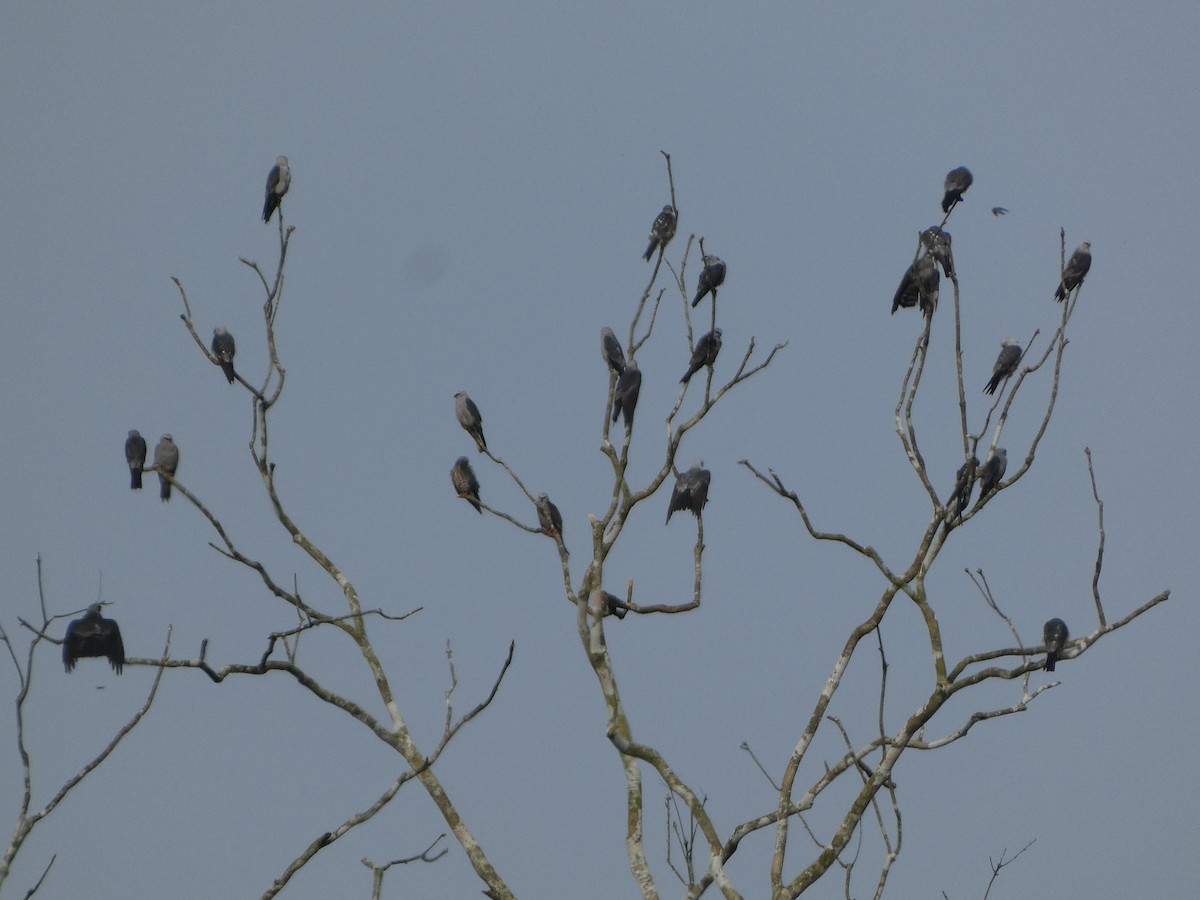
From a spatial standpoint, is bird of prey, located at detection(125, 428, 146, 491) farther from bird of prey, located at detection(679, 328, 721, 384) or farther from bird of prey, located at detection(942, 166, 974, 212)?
bird of prey, located at detection(942, 166, 974, 212)

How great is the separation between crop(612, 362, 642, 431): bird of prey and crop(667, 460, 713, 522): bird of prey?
31.4 inches

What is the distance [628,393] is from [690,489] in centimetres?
110

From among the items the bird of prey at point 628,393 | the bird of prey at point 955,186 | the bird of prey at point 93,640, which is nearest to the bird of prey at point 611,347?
the bird of prey at point 628,393

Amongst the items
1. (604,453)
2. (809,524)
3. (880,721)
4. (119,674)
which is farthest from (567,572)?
(119,674)

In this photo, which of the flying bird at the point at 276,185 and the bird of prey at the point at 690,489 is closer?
the bird of prey at the point at 690,489

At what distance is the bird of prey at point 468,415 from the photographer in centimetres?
1205

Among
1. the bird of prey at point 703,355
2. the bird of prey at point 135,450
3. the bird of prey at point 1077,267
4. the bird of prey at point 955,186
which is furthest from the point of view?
the bird of prey at point 135,450

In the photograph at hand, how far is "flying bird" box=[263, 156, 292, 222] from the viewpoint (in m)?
→ 11.9

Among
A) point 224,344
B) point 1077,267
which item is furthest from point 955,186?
point 224,344

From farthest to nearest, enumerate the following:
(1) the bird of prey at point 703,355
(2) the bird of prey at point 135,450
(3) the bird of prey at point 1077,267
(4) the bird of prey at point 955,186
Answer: (2) the bird of prey at point 135,450
(4) the bird of prey at point 955,186
(3) the bird of prey at point 1077,267
(1) the bird of prey at point 703,355

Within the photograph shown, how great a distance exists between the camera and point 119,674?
8250 millimetres

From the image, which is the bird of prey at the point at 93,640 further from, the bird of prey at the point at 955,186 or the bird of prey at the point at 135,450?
the bird of prey at the point at 955,186

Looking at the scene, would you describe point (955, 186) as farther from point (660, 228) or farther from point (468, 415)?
point (468, 415)

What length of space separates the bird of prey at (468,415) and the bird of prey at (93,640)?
4.13 meters
